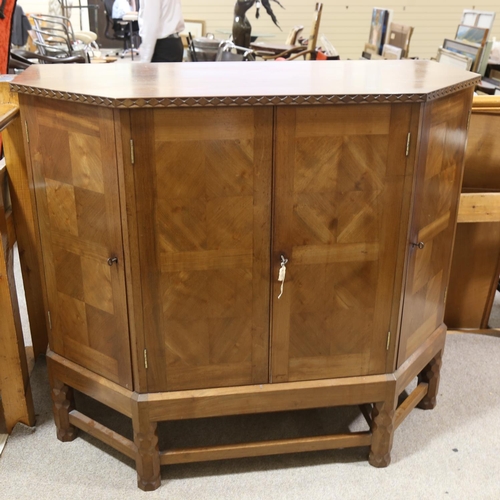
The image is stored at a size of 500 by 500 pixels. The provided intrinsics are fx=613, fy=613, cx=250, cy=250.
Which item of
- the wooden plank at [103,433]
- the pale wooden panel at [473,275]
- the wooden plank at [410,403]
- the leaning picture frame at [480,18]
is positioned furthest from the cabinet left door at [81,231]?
the leaning picture frame at [480,18]

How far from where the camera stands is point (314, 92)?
4.75 feet

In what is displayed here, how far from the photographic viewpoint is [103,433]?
188cm

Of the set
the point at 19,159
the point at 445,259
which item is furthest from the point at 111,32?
the point at 445,259

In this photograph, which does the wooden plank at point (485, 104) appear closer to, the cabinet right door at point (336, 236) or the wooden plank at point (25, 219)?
the cabinet right door at point (336, 236)

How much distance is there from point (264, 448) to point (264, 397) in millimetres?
177

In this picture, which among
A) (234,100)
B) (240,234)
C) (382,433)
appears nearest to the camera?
(234,100)

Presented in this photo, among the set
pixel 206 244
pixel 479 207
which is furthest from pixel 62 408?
pixel 479 207

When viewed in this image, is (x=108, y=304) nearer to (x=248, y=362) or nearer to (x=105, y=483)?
(x=248, y=362)

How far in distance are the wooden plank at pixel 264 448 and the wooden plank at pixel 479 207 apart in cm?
88

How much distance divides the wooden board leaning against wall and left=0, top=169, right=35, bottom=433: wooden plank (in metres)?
1.55

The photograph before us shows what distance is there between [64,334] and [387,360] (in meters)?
0.95

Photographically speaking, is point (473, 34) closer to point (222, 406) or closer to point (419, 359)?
point (419, 359)

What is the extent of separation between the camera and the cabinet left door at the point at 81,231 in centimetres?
149

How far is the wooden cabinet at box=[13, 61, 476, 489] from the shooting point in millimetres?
1457
